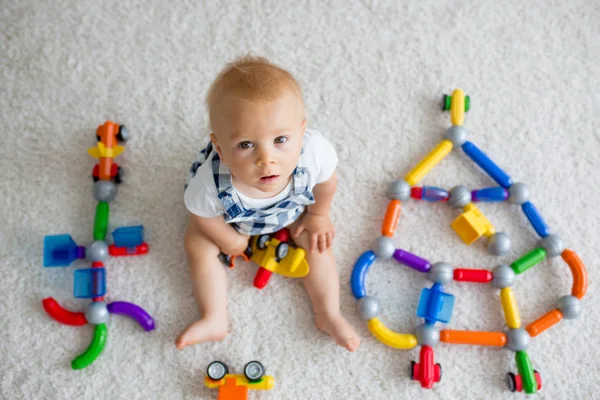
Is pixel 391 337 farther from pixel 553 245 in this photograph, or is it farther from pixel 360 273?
pixel 553 245

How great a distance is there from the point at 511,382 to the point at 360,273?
332 millimetres

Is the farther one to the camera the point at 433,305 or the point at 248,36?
the point at 248,36

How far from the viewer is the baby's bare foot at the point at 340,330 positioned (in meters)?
0.98

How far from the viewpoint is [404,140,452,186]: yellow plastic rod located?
106cm

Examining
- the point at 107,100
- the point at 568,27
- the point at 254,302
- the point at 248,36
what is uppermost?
the point at 568,27

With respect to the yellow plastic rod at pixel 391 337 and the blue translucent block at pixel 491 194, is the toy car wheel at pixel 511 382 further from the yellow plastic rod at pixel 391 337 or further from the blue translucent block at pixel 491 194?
the blue translucent block at pixel 491 194

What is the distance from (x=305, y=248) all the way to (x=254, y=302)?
0.48 feet

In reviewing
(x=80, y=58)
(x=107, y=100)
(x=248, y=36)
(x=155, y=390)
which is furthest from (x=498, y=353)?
(x=80, y=58)

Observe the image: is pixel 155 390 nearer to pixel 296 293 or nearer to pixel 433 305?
pixel 296 293

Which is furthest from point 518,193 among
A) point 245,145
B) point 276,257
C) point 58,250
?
point 58,250

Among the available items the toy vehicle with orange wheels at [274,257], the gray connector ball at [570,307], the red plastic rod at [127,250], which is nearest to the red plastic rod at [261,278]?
the toy vehicle with orange wheels at [274,257]

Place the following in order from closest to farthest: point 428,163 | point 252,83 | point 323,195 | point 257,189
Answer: point 252,83 < point 257,189 < point 323,195 < point 428,163

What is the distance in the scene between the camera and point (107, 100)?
115cm

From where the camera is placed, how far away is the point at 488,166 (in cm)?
106
